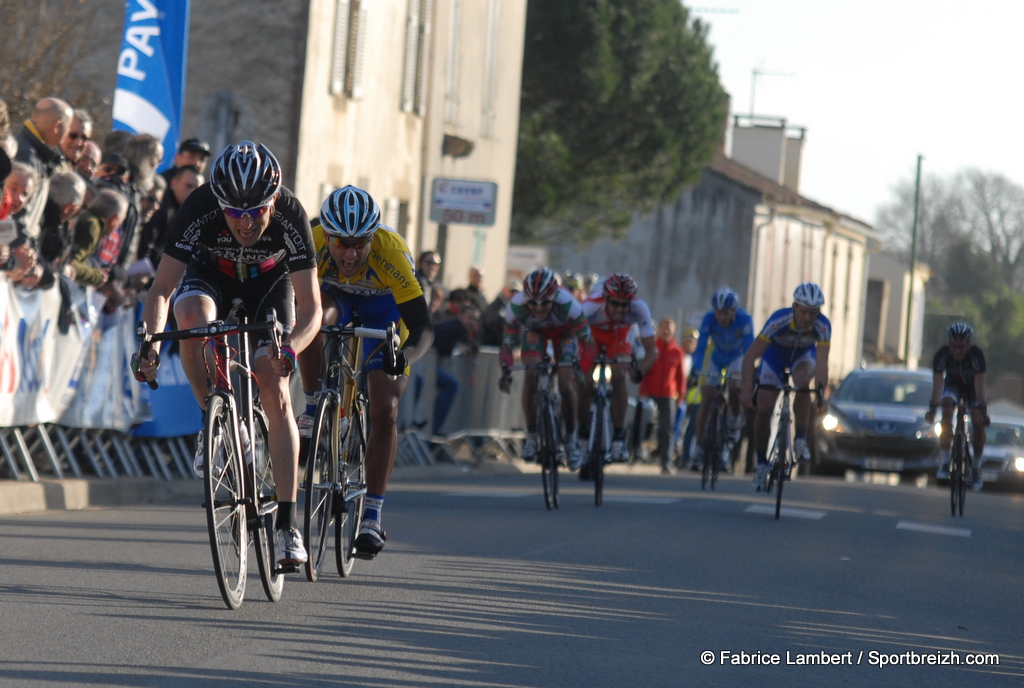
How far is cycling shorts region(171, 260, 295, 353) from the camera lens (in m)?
7.35

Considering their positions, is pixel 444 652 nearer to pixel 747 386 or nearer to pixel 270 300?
pixel 270 300

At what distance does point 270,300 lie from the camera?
7.39 meters

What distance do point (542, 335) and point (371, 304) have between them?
18.5 feet

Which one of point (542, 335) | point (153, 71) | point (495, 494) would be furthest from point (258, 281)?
point (153, 71)

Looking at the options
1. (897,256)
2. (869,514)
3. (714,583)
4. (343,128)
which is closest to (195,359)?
(714,583)

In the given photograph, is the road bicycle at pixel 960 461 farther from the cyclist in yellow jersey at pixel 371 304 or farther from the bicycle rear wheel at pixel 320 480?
the bicycle rear wheel at pixel 320 480

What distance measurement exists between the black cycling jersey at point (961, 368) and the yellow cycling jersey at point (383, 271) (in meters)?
10.6

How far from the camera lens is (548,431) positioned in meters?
13.3

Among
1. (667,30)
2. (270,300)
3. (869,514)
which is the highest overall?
(667,30)

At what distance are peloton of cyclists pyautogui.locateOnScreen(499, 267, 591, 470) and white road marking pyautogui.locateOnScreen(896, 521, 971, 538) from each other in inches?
115

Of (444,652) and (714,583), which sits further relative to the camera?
(714,583)

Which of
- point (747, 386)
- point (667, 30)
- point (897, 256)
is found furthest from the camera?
point (897, 256)

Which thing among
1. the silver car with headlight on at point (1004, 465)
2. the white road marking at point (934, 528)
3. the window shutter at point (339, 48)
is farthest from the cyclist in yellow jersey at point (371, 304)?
the silver car with headlight on at point (1004, 465)

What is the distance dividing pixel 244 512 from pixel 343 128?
64.7ft
